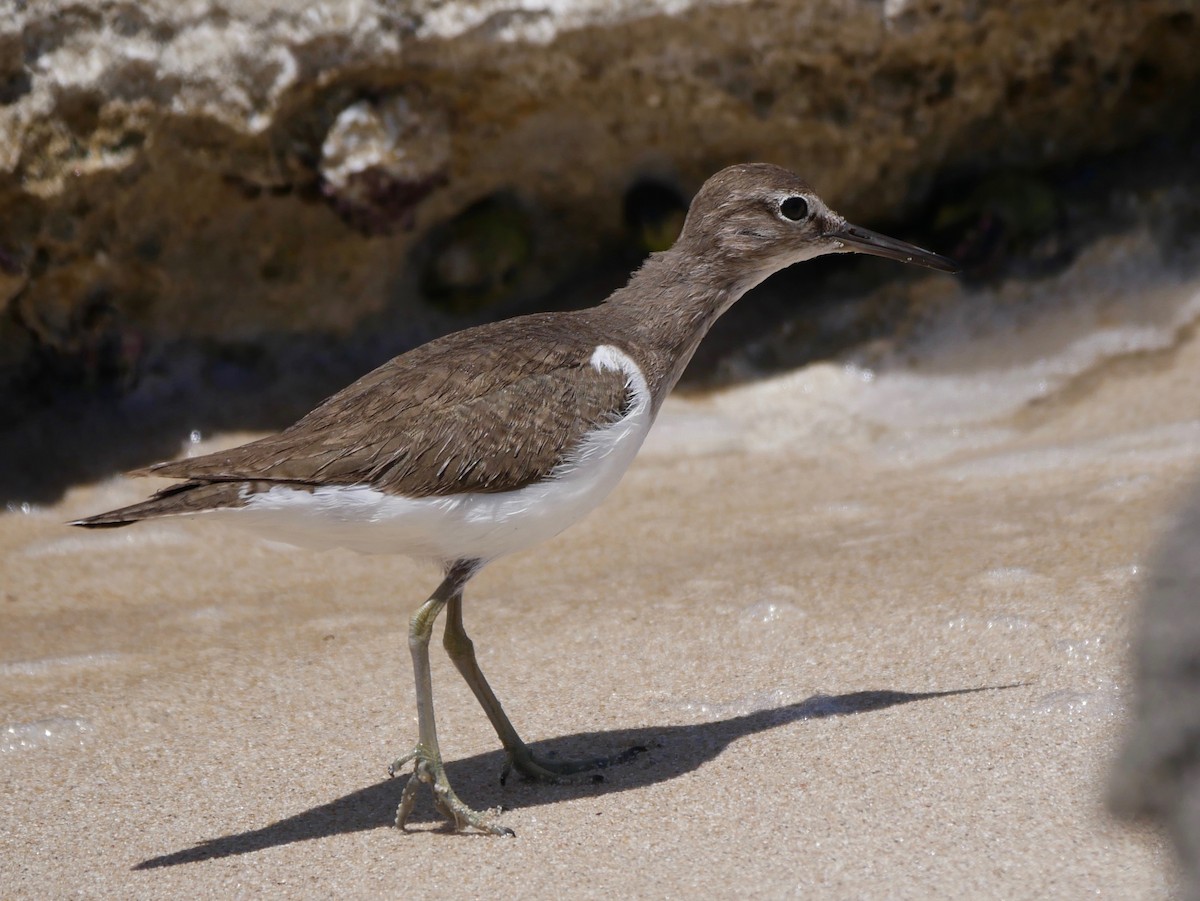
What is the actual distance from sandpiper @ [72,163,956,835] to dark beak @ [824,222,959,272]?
748 mm

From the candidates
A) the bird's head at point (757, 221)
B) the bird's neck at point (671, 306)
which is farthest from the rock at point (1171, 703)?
the bird's head at point (757, 221)

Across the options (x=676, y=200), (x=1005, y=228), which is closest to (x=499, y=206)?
(x=676, y=200)

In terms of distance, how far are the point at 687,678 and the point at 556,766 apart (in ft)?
2.03

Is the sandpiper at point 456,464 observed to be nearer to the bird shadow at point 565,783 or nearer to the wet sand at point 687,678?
the bird shadow at point 565,783

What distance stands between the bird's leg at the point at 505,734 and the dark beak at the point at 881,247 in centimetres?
181

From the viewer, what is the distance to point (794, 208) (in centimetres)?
464

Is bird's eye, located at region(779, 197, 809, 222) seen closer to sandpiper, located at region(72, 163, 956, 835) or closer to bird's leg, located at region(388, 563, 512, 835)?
sandpiper, located at region(72, 163, 956, 835)

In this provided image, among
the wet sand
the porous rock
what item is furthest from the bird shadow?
the porous rock

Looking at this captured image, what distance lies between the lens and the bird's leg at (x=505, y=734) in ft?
13.5

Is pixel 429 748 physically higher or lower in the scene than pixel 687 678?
higher

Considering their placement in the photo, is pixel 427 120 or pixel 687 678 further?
pixel 427 120

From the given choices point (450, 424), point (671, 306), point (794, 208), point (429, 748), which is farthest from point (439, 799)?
point (794, 208)

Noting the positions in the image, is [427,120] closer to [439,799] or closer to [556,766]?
[556,766]

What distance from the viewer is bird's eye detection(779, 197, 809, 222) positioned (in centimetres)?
462
